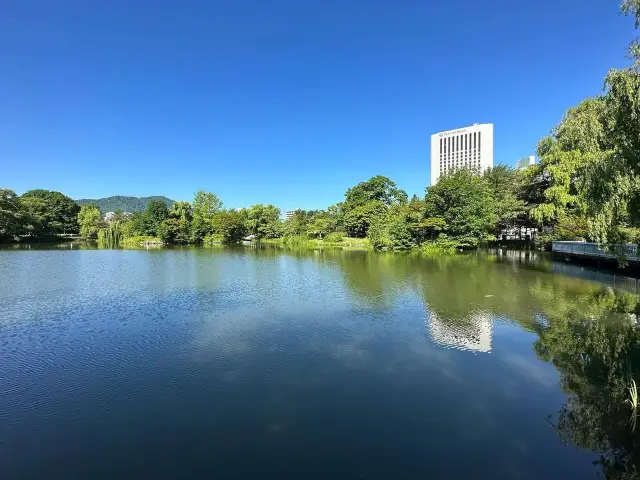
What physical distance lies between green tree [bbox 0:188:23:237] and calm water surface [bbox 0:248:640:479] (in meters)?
42.7

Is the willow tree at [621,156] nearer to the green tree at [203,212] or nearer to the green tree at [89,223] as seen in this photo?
the green tree at [203,212]

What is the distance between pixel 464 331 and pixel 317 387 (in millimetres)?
4783

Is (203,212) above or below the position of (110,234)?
above

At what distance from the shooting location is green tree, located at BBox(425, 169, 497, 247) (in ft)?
112

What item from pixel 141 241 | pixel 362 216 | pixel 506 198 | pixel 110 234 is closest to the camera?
pixel 506 198

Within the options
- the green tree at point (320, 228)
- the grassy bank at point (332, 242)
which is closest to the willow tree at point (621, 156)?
the grassy bank at point (332, 242)

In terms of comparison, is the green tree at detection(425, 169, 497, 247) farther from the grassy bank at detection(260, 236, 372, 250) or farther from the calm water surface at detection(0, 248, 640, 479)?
the calm water surface at detection(0, 248, 640, 479)

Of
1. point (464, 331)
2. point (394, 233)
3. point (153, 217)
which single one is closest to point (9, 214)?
point (153, 217)

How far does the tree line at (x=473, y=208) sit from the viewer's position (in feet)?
23.1

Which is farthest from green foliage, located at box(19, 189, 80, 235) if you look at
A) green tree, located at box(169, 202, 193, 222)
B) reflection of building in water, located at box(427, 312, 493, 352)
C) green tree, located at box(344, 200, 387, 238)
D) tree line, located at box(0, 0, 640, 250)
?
reflection of building in water, located at box(427, 312, 493, 352)

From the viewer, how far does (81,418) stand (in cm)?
500

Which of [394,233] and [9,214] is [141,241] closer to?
[9,214]

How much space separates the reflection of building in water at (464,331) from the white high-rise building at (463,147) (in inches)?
2531

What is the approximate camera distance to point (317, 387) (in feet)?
19.5
